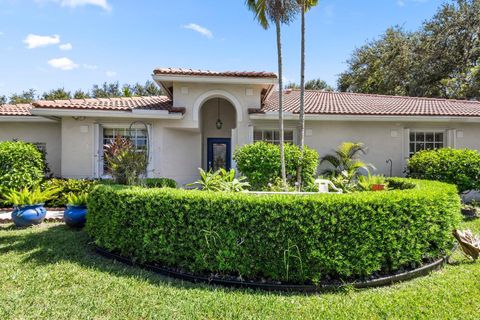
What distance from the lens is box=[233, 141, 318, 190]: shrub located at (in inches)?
413

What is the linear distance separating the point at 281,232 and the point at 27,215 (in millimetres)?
8047

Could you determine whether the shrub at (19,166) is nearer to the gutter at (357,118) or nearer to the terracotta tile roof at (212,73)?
the terracotta tile roof at (212,73)

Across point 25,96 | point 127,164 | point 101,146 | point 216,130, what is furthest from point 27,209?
point 25,96

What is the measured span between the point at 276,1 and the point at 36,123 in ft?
41.8

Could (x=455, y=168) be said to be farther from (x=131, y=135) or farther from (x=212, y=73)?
(x=131, y=135)

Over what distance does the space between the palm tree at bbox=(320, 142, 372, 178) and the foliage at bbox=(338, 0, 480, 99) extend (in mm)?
18049

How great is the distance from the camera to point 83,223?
8.22 metres

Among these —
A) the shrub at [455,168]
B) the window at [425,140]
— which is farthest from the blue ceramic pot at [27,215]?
the window at [425,140]

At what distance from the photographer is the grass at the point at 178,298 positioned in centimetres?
405

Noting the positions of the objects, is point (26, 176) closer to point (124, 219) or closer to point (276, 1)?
point (124, 219)

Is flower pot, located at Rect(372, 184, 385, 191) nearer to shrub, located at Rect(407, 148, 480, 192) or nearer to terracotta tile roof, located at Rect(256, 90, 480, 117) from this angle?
shrub, located at Rect(407, 148, 480, 192)

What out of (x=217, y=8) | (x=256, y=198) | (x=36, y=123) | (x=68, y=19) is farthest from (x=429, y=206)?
(x=36, y=123)

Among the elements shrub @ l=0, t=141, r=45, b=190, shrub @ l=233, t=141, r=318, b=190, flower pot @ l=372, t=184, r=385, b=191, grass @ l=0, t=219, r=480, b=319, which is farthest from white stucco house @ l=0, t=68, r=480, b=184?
grass @ l=0, t=219, r=480, b=319

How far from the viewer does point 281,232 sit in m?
4.99
